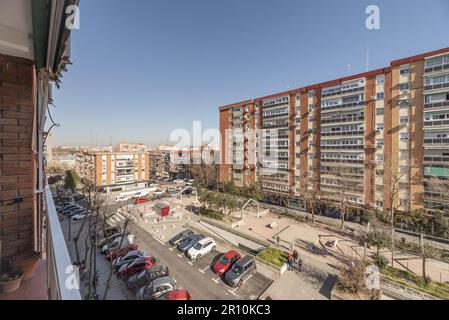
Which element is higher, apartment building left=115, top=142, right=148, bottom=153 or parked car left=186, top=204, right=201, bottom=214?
apartment building left=115, top=142, right=148, bottom=153

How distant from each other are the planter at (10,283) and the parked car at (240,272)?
7457 mm

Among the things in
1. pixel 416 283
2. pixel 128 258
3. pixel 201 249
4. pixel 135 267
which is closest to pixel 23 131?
pixel 135 267

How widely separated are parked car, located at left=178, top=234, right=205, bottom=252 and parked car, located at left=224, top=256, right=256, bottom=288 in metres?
3.29

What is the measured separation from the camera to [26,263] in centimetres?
222

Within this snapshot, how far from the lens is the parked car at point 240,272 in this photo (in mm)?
8156

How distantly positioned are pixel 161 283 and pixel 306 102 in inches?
770

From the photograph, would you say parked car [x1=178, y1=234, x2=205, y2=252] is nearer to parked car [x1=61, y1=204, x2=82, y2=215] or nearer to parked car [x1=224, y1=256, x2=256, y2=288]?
parked car [x1=224, y1=256, x2=256, y2=288]

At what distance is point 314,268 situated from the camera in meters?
9.51

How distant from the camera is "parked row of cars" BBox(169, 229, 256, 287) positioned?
8382 millimetres

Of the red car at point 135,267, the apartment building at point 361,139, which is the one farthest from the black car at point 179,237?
the apartment building at point 361,139

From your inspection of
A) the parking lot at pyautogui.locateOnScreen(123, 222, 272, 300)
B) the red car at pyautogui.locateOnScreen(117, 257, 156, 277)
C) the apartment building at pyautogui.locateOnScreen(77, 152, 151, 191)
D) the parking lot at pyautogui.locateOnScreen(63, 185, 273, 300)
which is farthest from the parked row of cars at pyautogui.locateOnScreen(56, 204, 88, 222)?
the red car at pyautogui.locateOnScreen(117, 257, 156, 277)

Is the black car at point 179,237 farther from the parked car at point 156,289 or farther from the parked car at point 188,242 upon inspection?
the parked car at point 156,289
